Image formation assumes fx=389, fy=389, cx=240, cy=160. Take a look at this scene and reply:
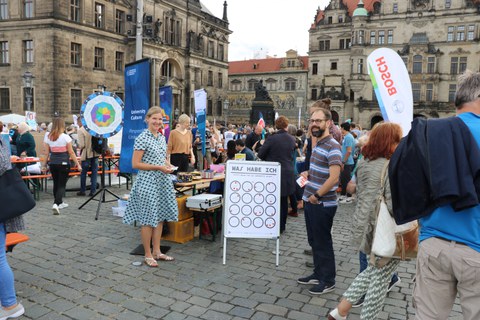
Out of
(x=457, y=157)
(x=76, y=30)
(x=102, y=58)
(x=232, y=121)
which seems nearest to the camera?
(x=457, y=157)

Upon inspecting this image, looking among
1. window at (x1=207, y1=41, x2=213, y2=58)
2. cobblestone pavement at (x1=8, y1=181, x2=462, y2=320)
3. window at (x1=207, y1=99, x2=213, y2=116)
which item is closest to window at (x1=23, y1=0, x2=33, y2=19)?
window at (x1=207, y1=41, x2=213, y2=58)

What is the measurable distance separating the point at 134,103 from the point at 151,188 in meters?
2.94

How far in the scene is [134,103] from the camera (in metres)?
7.55

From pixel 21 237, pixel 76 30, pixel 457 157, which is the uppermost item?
pixel 76 30

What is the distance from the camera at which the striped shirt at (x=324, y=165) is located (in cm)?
437

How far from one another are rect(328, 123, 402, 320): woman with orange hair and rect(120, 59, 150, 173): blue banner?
456 centimetres

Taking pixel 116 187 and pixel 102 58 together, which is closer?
pixel 116 187

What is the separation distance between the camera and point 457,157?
2.05m

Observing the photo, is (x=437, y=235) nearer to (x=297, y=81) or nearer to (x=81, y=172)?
(x=81, y=172)

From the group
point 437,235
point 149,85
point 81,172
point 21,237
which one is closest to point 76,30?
point 81,172

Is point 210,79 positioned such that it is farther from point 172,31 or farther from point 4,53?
point 4,53

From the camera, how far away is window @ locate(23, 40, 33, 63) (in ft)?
96.8

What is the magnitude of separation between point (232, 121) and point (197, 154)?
171 feet

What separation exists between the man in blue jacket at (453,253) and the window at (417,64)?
171ft
